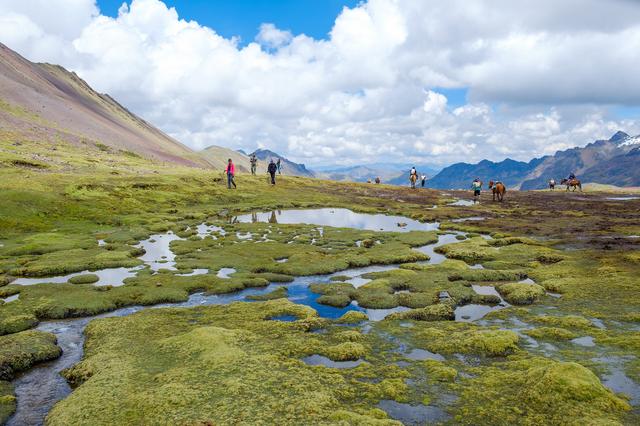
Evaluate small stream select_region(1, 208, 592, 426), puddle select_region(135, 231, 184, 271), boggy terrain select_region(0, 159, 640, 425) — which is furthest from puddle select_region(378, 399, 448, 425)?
puddle select_region(135, 231, 184, 271)

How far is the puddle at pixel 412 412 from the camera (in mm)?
12576

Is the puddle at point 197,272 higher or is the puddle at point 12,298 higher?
the puddle at point 197,272

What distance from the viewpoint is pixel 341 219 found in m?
60.8

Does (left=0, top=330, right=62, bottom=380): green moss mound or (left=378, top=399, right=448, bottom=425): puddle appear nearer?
(left=378, top=399, right=448, bottom=425): puddle

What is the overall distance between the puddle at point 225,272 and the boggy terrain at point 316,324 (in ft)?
0.90

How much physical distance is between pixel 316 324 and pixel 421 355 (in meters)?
5.51

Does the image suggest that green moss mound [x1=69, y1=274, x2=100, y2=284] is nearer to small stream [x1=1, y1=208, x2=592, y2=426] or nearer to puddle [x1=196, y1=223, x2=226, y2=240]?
small stream [x1=1, y1=208, x2=592, y2=426]

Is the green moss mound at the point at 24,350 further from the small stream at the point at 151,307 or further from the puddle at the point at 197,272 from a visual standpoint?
the puddle at the point at 197,272

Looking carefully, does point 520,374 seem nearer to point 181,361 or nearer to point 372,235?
point 181,361

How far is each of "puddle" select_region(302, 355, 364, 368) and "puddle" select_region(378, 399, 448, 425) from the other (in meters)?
2.81

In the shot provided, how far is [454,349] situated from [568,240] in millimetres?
30977

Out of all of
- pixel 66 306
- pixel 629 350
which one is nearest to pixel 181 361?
pixel 66 306

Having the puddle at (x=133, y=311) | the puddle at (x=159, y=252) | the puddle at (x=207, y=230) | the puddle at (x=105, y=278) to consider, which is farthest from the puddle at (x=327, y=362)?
the puddle at (x=207, y=230)

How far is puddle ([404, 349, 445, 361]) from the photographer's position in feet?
54.7
